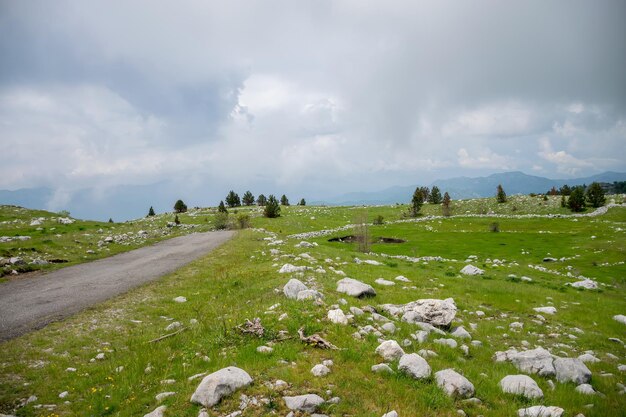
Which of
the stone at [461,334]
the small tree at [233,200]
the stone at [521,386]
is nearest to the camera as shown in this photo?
the stone at [521,386]

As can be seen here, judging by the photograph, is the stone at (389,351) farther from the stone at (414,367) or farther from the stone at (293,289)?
the stone at (293,289)

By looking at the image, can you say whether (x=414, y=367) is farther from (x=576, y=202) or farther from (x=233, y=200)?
(x=233, y=200)

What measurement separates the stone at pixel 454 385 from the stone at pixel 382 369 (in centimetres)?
103

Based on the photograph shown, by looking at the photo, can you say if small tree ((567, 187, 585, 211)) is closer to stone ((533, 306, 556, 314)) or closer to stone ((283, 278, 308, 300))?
stone ((533, 306, 556, 314))

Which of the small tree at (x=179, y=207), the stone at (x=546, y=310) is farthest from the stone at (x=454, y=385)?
the small tree at (x=179, y=207)

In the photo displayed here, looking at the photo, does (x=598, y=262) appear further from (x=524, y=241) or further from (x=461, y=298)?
(x=461, y=298)

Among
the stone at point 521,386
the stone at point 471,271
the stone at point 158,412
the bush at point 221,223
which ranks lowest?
the stone at point 471,271

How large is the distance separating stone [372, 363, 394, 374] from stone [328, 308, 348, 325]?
247 centimetres

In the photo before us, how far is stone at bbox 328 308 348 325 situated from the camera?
10203 millimetres

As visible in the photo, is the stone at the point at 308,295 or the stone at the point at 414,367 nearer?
the stone at the point at 414,367

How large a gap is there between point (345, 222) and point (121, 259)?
200 feet

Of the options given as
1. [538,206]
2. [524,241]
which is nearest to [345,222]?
[524,241]

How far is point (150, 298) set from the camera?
15.2 meters

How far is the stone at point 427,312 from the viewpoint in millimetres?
11844
